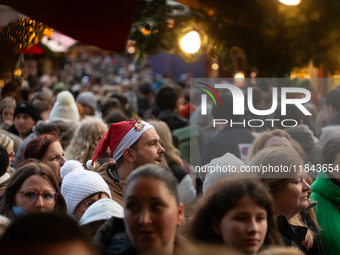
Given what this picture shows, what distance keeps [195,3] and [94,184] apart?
10.8 feet

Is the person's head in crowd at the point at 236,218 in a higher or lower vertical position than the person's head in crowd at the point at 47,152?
lower

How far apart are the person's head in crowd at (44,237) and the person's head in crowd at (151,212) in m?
0.31

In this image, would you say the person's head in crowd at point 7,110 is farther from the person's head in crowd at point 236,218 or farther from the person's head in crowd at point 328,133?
the person's head in crowd at point 236,218

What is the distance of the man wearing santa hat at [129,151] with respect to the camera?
2.98 metres

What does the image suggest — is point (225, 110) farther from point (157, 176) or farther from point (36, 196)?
point (157, 176)

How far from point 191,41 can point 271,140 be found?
10.1ft

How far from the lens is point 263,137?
3406 mm

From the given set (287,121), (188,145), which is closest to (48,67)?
(188,145)

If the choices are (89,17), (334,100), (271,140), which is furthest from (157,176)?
(334,100)

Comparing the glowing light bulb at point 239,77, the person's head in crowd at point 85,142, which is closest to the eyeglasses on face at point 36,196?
the person's head in crowd at point 85,142

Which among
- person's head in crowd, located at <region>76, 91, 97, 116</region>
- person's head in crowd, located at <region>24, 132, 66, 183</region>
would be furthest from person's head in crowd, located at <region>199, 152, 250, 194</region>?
person's head in crowd, located at <region>76, 91, 97, 116</region>

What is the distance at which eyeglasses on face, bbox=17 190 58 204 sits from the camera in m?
2.56

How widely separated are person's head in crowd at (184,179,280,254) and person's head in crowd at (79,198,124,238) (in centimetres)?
42

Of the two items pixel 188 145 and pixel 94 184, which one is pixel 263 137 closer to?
pixel 94 184
